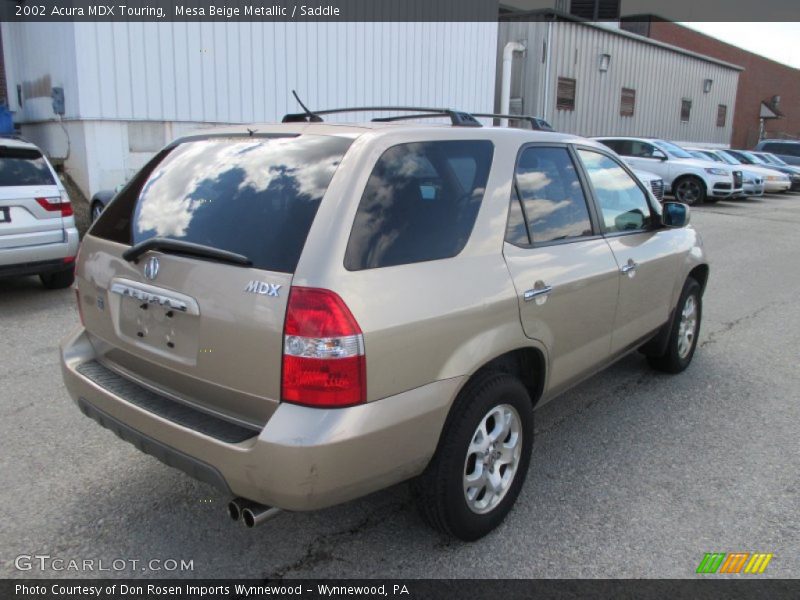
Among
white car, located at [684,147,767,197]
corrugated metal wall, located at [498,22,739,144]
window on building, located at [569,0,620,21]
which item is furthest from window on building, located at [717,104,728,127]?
white car, located at [684,147,767,197]

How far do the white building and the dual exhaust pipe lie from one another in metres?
10.3

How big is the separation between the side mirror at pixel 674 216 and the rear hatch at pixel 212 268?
262 cm

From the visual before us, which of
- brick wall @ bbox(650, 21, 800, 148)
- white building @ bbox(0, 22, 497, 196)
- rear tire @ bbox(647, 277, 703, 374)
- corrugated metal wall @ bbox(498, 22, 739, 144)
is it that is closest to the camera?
rear tire @ bbox(647, 277, 703, 374)

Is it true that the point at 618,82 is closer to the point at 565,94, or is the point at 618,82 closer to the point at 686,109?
the point at 565,94

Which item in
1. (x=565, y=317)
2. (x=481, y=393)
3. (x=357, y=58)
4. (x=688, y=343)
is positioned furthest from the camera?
(x=357, y=58)

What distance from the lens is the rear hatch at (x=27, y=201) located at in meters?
6.17

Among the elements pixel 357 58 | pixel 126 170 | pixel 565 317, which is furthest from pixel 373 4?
pixel 565 317

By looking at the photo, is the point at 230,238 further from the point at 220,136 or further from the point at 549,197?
the point at 549,197

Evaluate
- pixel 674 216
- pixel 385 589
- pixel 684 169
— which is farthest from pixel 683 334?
pixel 684 169

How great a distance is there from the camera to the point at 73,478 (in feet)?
10.9

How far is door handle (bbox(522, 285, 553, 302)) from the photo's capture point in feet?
9.68

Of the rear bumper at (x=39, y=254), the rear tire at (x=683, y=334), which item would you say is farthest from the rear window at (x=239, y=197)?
the rear bumper at (x=39, y=254)

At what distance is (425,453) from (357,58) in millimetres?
13162

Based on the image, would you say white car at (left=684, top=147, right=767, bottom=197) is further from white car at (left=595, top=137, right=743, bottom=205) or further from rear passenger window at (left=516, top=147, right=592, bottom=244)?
rear passenger window at (left=516, top=147, right=592, bottom=244)
